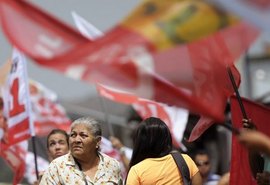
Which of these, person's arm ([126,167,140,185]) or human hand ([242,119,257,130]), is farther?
person's arm ([126,167,140,185])

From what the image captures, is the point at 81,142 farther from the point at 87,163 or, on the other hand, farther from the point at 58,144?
the point at 58,144

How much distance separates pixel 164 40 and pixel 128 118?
13175 millimetres

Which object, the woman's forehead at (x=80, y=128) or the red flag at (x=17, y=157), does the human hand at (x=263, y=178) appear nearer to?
the woman's forehead at (x=80, y=128)

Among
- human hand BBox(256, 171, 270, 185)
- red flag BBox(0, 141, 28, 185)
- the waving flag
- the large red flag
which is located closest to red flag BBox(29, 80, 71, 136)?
red flag BBox(0, 141, 28, 185)

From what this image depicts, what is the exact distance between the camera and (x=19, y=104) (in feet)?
34.9

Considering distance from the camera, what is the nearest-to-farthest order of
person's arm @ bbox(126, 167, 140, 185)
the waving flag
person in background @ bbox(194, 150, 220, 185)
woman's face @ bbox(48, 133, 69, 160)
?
person's arm @ bbox(126, 167, 140, 185)
woman's face @ bbox(48, 133, 69, 160)
the waving flag
person in background @ bbox(194, 150, 220, 185)

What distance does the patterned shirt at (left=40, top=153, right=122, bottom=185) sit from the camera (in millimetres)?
8070

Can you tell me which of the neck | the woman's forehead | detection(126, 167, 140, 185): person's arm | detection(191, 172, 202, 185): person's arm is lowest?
detection(191, 172, 202, 185): person's arm

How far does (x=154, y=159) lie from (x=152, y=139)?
5.9 inches

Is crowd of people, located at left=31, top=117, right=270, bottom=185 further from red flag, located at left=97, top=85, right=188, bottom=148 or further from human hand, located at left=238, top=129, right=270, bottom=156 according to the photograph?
red flag, located at left=97, top=85, right=188, bottom=148

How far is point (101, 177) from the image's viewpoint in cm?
816

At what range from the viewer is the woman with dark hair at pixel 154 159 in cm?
806

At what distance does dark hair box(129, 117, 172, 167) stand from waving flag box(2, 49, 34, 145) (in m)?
2.54

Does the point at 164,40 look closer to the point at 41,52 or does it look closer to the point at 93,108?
the point at 41,52
